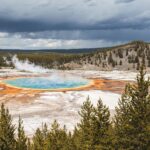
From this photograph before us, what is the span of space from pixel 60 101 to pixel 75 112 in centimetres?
594

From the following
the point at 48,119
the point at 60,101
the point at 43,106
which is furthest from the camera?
the point at 60,101

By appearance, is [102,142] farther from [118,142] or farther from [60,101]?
[60,101]

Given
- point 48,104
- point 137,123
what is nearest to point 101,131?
point 137,123

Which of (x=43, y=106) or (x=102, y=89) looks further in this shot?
(x=102, y=89)

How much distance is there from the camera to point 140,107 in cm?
1773

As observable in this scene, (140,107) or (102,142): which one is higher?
(140,107)

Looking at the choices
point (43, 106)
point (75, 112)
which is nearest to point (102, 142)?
point (75, 112)

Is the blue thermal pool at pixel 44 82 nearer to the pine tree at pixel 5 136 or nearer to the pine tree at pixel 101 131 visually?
→ the pine tree at pixel 5 136

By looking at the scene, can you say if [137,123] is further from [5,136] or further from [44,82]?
[44,82]

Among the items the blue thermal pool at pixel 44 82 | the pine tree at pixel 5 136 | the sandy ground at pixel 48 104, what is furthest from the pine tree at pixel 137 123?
the blue thermal pool at pixel 44 82

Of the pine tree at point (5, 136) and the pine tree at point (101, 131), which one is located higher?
the pine tree at point (101, 131)

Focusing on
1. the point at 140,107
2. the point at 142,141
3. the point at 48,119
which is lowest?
the point at 48,119

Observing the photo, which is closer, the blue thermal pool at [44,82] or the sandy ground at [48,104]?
the sandy ground at [48,104]

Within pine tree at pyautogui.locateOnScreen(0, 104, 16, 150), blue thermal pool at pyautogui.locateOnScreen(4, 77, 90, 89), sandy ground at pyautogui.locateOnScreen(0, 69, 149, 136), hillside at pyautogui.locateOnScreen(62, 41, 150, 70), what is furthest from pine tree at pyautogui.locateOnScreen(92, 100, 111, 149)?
hillside at pyautogui.locateOnScreen(62, 41, 150, 70)
